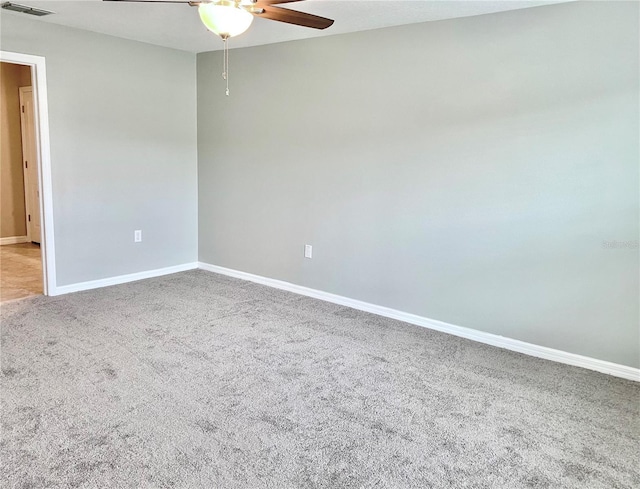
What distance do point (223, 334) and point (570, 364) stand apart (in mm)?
2323

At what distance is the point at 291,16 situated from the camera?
2.31 meters

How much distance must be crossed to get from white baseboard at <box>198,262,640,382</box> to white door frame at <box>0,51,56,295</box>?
179 centimetres

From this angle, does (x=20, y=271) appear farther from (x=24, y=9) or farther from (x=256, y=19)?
(x=256, y=19)

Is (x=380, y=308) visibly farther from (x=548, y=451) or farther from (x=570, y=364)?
(x=548, y=451)

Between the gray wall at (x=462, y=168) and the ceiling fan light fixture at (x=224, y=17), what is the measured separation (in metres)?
1.74

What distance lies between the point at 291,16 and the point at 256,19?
1219 millimetres

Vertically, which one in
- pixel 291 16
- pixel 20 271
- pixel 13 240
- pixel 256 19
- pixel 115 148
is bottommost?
pixel 20 271

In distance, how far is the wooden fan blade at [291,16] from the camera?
2.22m

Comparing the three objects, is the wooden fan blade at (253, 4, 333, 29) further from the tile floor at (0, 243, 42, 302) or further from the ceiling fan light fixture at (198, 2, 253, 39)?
the tile floor at (0, 243, 42, 302)

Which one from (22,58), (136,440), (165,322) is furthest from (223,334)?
(22,58)

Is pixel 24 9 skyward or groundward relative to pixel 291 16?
skyward

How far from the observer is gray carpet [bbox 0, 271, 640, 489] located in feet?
6.17

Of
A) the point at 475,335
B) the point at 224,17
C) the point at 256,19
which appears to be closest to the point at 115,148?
the point at 256,19

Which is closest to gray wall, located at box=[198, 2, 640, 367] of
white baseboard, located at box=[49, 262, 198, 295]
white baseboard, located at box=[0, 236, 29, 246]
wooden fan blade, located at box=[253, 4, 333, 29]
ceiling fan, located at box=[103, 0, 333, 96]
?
white baseboard, located at box=[49, 262, 198, 295]
